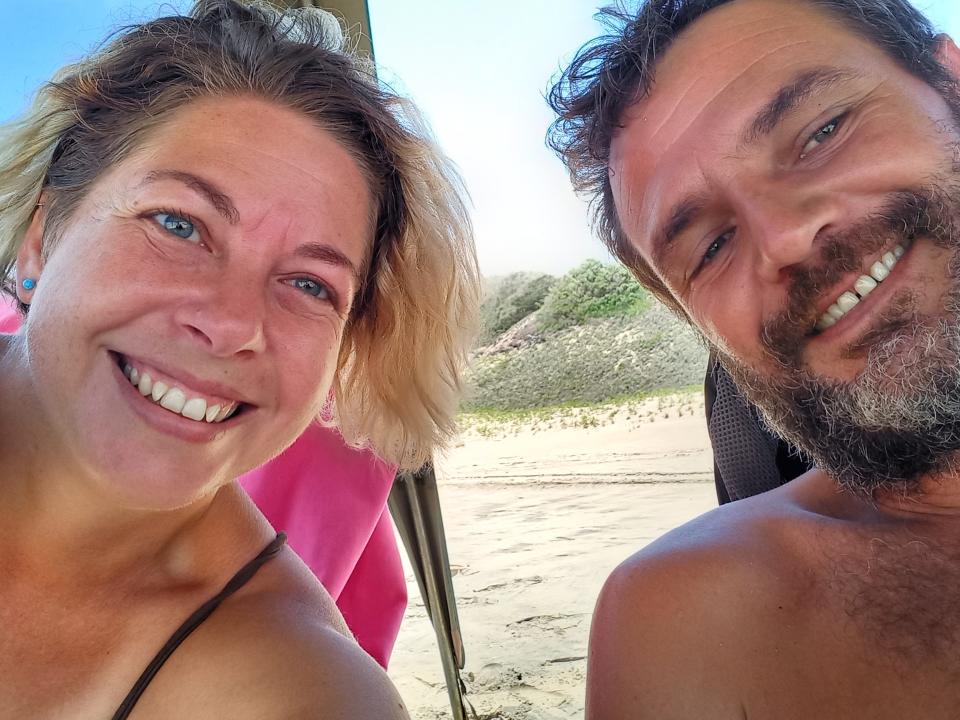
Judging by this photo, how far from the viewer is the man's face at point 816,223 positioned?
1155mm

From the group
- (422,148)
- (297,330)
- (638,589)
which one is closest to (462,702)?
(638,589)

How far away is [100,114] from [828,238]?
4.80ft

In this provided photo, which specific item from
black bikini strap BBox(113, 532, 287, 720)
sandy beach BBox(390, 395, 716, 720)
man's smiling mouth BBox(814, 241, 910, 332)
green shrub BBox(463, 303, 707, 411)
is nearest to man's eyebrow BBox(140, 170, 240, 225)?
black bikini strap BBox(113, 532, 287, 720)

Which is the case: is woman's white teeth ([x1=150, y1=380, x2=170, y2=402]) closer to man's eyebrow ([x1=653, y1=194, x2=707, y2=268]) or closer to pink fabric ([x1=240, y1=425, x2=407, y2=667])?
pink fabric ([x1=240, y1=425, x2=407, y2=667])

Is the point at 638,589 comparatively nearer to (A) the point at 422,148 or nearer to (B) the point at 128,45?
(A) the point at 422,148

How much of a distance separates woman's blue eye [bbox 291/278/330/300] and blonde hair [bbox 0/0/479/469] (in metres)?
0.20

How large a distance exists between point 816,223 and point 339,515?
4.95 ft

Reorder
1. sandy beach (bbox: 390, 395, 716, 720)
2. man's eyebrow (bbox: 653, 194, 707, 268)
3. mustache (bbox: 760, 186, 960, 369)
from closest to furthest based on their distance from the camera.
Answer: mustache (bbox: 760, 186, 960, 369)
man's eyebrow (bbox: 653, 194, 707, 268)
sandy beach (bbox: 390, 395, 716, 720)

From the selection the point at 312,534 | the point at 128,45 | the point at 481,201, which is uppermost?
the point at 128,45

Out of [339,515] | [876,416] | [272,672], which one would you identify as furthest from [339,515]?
[876,416]

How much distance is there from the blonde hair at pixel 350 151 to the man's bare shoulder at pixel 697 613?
2.44ft

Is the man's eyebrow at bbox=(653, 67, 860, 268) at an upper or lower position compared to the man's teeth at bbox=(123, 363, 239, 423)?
upper

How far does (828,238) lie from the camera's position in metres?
1.18

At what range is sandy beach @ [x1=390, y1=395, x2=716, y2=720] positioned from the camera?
177 inches
